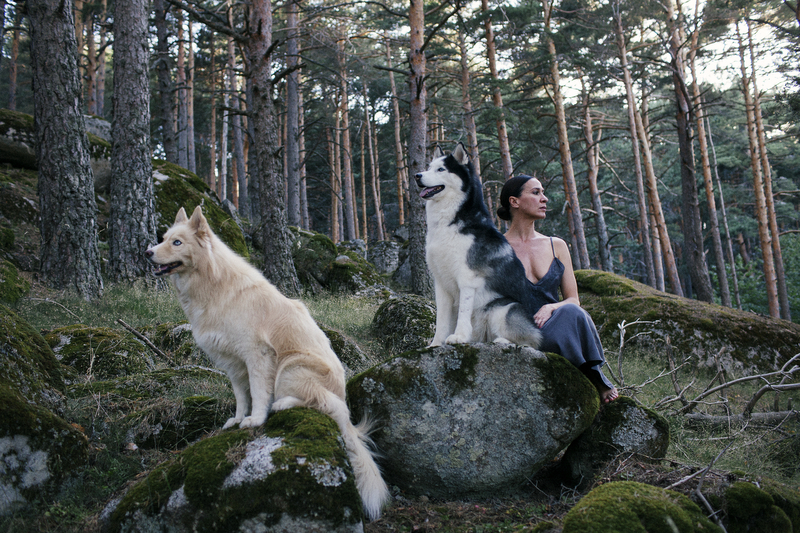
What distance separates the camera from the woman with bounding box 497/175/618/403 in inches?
149

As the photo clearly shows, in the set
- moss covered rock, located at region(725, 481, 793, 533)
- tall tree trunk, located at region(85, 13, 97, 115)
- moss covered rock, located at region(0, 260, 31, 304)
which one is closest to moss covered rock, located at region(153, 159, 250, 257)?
moss covered rock, located at region(0, 260, 31, 304)

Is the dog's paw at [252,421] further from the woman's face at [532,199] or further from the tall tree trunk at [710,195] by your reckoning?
the tall tree trunk at [710,195]

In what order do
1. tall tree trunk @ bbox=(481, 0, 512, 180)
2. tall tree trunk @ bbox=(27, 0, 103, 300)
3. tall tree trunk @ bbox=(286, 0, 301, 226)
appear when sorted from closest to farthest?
tall tree trunk @ bbox=(27, 0, 103, 300) → tall tree trunk @ bbox=(481, 0, 512, 180) → tall tree trunk @ bbox=(286, 0, 301, 226)

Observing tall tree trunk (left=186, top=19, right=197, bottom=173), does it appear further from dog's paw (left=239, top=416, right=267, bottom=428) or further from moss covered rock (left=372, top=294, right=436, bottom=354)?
dog's paw (left=239, top=416, right=267, bottom=428)

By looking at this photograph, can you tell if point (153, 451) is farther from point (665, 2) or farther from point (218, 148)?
point (218, 148)

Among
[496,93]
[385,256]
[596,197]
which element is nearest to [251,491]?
[496,93]

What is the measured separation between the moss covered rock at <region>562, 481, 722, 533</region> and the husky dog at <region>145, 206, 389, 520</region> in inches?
50.6

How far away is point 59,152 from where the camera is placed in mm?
7230

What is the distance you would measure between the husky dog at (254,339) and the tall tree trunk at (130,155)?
19.8 feet

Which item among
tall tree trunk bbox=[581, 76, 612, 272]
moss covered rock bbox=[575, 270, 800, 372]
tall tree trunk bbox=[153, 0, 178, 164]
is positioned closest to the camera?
moss covered rock bbox=[575, 270, 800, 372]

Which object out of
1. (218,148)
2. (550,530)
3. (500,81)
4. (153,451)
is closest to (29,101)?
(218,148)

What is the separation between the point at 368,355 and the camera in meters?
6.80

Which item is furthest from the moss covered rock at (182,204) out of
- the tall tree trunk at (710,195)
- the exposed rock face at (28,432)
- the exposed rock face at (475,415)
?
the tall tree trunk at (710,195)

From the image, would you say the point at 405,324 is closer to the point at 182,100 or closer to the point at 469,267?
the point at 469,267
